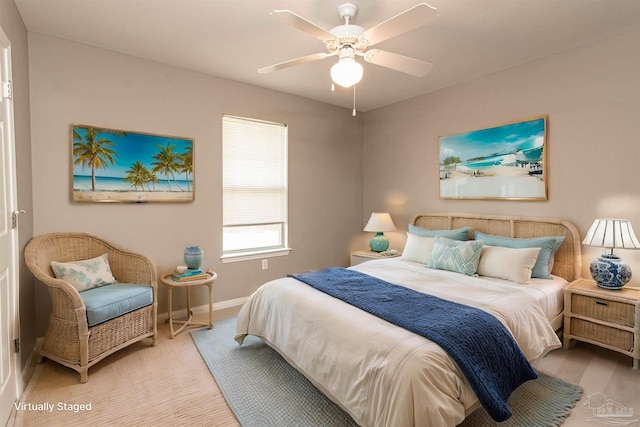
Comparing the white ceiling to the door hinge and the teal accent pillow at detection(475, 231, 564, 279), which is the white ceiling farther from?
the teal accent pillow at detection(475, 231, 564, 279)

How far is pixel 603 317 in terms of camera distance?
2.54 meters

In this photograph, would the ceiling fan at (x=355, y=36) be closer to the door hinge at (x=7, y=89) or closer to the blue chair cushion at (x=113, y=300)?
the door hinge at (x=7, y=89)

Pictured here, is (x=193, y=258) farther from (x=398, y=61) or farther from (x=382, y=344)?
(x=398, y=61)

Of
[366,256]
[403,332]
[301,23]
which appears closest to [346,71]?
[301,23]

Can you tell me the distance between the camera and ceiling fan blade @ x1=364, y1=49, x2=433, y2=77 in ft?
7.22

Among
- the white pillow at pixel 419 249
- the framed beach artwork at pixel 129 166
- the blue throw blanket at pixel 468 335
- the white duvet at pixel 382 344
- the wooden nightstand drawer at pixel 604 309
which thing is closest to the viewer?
the white duvet at pixel 382 344

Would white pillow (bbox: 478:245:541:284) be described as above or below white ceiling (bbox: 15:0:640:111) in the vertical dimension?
below

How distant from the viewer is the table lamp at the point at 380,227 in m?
4.27

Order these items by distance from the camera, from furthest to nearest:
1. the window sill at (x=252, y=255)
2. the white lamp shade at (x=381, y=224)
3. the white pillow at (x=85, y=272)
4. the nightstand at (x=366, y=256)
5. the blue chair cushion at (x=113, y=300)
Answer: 1. the white lamp shade at (x=381, y=224)
2. the nightstand at (x=366, y=256)
3. the window sill at (x=252, y=255)
4. the white pillow at (x=85, y=272)
5. the blue chair cushion at (x=113, y=300)

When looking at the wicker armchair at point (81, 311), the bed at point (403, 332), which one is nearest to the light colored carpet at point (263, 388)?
the bed at point (403, 332)

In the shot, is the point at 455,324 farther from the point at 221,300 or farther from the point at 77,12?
the point at 77,12

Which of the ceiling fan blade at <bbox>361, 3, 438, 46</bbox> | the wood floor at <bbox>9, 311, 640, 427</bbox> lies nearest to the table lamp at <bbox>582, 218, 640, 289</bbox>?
the wood floor at <bbox>9, 311, 640, 427</bbox>

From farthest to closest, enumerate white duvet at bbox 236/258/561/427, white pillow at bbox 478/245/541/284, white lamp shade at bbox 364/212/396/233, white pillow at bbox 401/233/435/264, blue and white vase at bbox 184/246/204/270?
white lamp shade at bbox 364/212/396/233
white pillow at bbox 401/233/435/264
blue and white vase at bbox 184/246/204/270
white pillow at bbox 478/245/541/284
white duvet at bbox 236/258/561/427

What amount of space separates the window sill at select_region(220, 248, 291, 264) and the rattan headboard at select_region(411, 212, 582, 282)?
184 centimetres
